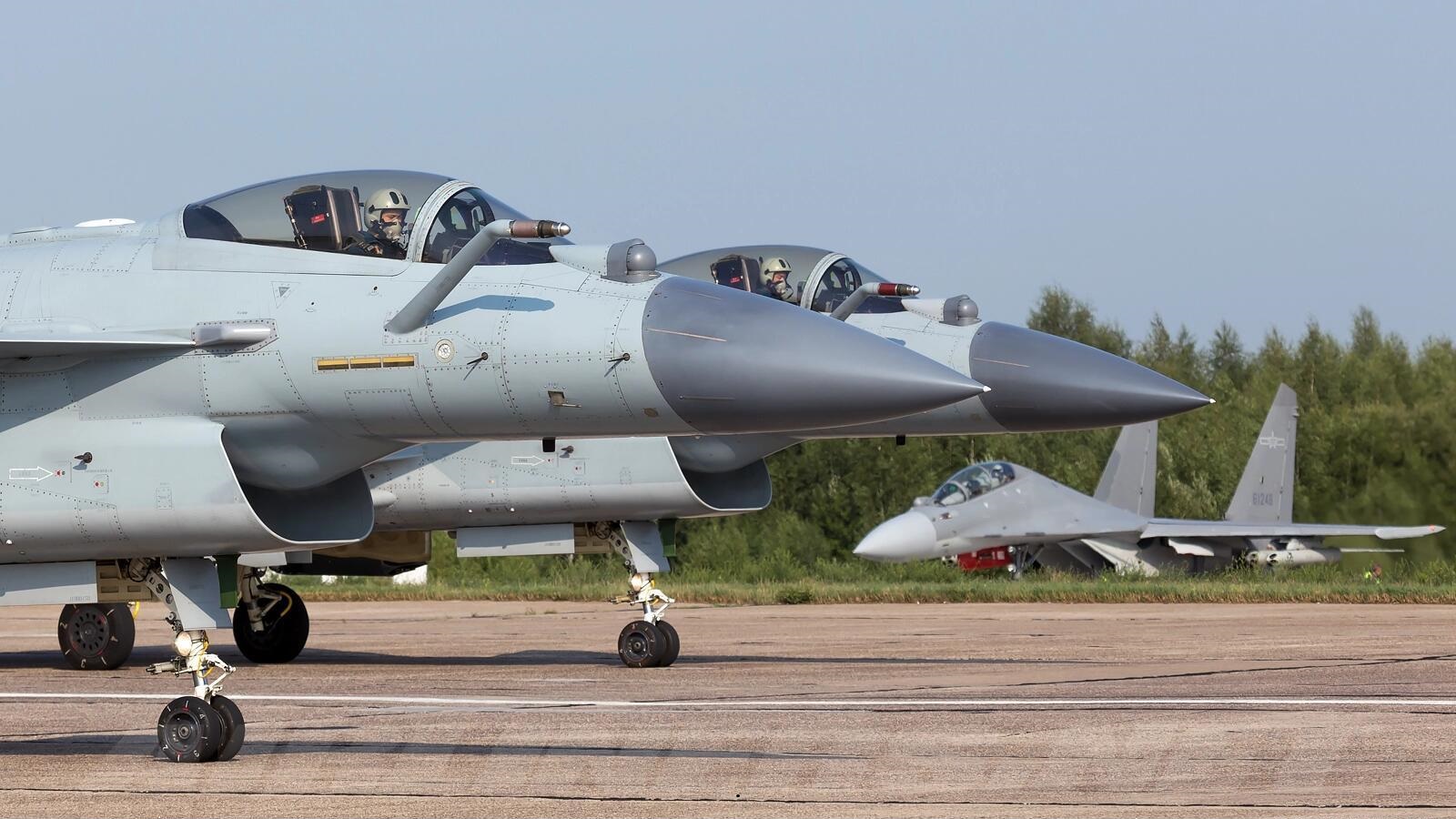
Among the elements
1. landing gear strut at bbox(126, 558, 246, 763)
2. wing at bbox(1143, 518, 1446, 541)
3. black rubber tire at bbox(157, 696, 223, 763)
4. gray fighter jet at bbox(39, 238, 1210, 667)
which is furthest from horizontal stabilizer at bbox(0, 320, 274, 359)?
wing at bbox(1143, 518, 1446, 541)

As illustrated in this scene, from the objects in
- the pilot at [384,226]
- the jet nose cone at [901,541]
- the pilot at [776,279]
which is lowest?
the jet nose cone at [901,541]

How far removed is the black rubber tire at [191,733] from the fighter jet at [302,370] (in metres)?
0.01

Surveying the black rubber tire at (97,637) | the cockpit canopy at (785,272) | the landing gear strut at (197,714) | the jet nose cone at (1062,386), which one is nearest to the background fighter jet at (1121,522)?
the cockpit canopy at (785,272)

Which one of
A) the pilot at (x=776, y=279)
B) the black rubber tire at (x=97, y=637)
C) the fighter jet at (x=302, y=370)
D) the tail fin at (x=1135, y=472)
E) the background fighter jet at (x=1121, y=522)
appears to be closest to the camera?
the fighter jet at (x=302, y=370)

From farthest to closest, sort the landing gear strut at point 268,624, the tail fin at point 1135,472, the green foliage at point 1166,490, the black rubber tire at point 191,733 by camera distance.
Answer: the tail fin at point 1135,472
the green foliage at point 1166,490
the landing gear strut at point 268,624
the black rubber tire at point 191,733

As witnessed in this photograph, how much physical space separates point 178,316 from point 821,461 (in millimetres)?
34032

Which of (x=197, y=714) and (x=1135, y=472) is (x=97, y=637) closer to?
(x=197, y=714)

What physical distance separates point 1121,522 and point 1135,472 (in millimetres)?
2262

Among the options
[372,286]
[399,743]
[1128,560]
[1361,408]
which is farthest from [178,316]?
[1361,408]

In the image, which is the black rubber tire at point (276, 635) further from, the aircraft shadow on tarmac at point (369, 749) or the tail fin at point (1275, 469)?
the tail fin at point (1275, 469)

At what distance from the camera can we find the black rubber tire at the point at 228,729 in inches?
339

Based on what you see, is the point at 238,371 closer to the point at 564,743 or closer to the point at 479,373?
the point at 479,373

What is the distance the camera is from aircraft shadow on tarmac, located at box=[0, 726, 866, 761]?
8609 mm

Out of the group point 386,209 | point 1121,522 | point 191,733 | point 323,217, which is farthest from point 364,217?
point 1121,522
